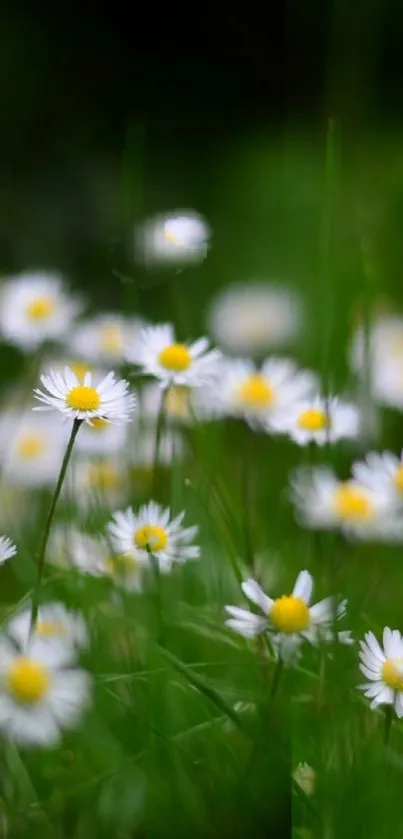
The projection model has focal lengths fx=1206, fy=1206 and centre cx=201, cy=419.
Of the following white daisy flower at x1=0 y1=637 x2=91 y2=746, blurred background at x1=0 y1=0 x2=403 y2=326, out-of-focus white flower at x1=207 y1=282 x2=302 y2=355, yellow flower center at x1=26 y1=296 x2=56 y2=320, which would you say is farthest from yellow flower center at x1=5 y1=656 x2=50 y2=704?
blurred background at x1=0 y1=0 x2=403 y2=326

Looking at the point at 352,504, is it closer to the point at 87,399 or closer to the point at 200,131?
the point at 87,399

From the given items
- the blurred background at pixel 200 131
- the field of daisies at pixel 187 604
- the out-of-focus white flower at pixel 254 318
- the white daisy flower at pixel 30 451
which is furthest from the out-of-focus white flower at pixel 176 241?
the blurred background at pixel 200 131

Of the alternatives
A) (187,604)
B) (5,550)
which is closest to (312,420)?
(187,604)

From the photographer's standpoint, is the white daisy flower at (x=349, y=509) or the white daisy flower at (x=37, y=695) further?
the white daisy flower at (x=349, y=509)

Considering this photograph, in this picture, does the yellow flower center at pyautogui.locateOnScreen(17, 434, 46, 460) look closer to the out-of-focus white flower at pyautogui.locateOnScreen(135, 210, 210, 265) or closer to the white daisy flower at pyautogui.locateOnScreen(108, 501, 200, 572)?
the out-of-focus white flower at pyautogui.locateOnScreen(135, 210, 210, 265)

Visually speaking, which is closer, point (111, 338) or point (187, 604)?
point (187, 604)

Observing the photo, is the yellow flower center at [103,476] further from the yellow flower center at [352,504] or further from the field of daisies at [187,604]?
the yellow flower center at [352,504]
